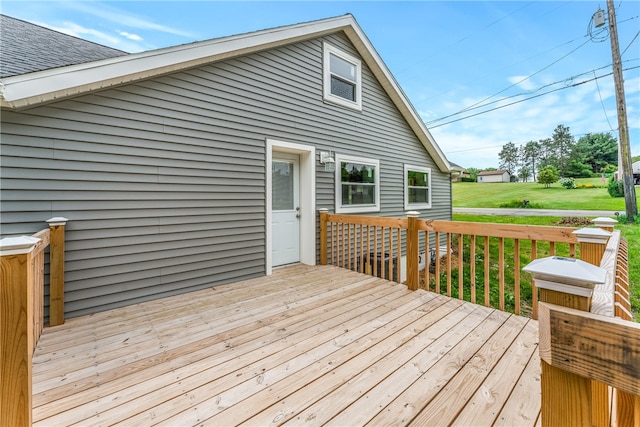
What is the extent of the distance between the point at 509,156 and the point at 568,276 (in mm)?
46888

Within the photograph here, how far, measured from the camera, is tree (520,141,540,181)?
34375 millimetres

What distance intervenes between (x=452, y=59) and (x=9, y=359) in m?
15.8

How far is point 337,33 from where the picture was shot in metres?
5.43

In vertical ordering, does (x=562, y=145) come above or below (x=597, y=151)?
above

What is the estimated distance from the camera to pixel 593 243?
1.96 meters

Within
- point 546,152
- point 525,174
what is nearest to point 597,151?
point 546,152

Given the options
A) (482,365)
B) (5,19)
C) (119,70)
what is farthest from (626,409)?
(5,19)

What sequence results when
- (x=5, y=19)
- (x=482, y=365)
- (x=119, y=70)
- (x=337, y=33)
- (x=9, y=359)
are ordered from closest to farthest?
(x=9, y=359) → (x=482, y=365) → (x=119, y=70) → (x=5, y=19) → (x=337, y=33)

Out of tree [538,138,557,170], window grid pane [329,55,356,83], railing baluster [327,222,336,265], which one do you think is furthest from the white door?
tree [538,138,557,170]

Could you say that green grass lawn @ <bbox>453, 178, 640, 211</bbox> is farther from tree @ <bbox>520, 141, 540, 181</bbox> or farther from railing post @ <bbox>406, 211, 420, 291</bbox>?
railing post @ <bbox>406, 211, 420, 291</bbox>

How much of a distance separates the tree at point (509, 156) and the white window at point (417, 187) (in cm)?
3858

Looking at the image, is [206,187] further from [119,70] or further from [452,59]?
[452,59]

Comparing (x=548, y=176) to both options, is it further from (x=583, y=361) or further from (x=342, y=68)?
(x=583, y=361)

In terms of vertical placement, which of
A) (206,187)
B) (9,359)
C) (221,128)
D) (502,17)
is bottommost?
(9,359)
